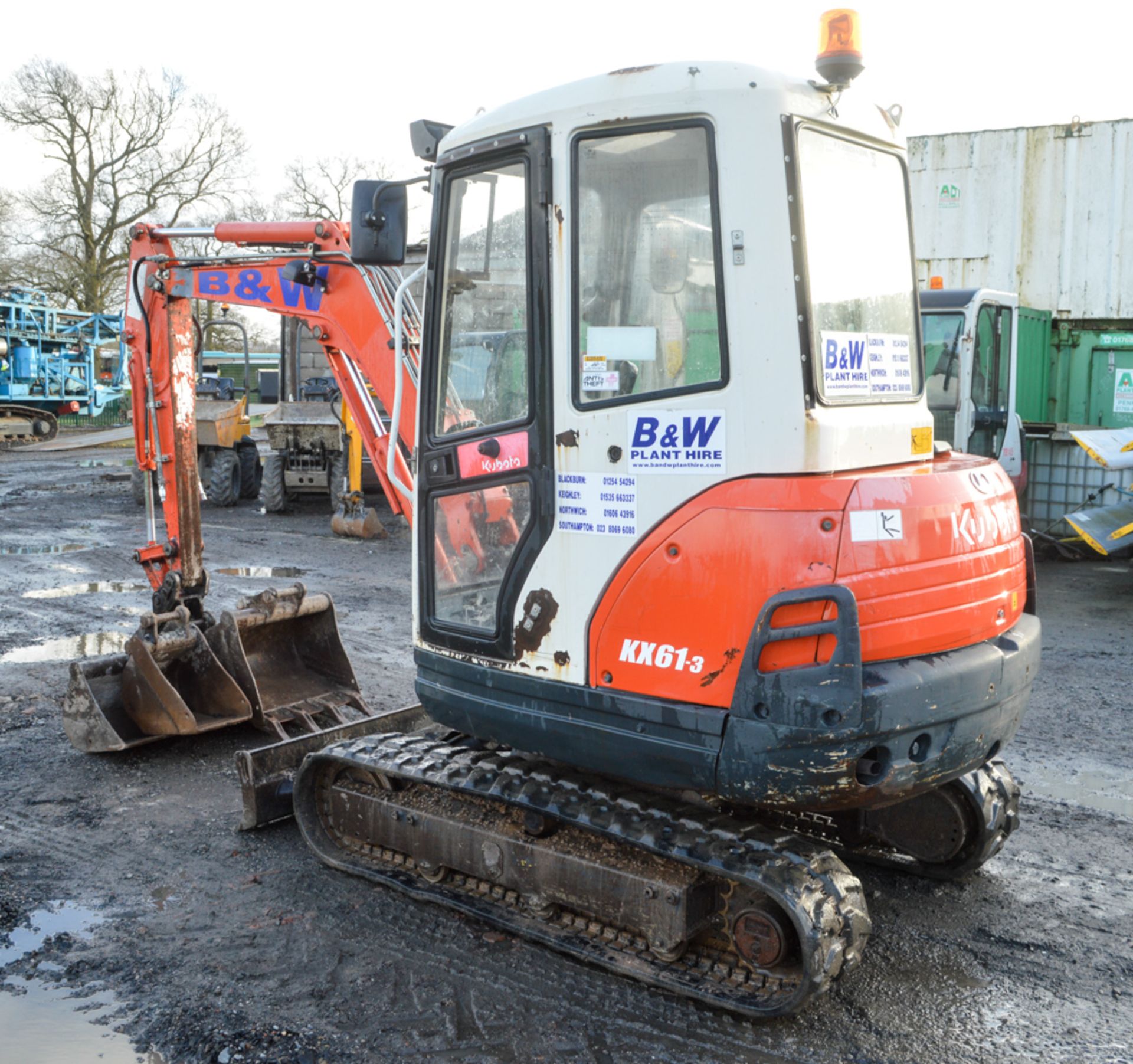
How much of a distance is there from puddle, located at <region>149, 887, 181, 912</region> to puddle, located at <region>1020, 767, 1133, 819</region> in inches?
152

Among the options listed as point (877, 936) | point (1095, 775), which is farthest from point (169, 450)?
point (1095, 775)

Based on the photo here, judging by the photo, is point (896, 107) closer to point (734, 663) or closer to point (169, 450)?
point (734, 663)

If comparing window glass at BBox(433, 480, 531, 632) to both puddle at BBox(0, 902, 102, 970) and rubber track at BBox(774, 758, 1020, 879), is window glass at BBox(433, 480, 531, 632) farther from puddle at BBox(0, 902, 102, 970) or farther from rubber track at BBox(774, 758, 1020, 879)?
puddle at BBox(0, 902, 102, 970)

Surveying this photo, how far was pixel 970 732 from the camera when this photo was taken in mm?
3391

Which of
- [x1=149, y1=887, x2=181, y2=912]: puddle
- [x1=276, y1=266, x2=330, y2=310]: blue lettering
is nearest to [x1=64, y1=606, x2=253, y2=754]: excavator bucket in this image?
[x1=149, y1=887, x2=181, y2=912]: puddle

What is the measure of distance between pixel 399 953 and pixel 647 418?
2.02 m

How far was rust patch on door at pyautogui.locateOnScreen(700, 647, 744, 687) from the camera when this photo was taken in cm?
319

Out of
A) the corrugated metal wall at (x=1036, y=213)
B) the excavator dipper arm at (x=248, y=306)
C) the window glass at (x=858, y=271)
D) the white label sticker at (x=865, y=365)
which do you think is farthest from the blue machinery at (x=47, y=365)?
the white label sticker at (x=865, y=365)

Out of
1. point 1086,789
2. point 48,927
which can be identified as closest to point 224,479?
point 48,927

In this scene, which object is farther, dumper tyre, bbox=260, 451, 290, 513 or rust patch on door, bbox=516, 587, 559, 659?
dumper tyre, bbox=260, 451, 290, 513

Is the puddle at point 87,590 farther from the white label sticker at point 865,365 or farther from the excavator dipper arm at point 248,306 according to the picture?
the white label sticker at point 865,365

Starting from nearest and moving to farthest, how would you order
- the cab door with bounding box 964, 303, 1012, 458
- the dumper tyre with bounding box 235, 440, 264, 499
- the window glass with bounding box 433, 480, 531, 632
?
the window glass with bounding box 433, 480, 531, 632 < the cab door with bounding box 964, 303, 1012, 458 < the dumper tyre with bounding box 235, 440, 264, 499

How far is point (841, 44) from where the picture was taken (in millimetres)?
3203

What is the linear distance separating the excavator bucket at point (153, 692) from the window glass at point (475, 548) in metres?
2.18
